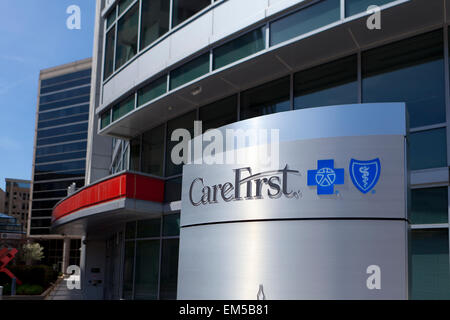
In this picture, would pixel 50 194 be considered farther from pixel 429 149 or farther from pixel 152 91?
pixel 429 149

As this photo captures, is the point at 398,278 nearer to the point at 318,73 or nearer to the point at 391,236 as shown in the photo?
the point at 391,236

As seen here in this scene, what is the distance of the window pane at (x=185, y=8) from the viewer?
13.6 m

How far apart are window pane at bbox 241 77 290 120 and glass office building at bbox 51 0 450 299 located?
0.03 m

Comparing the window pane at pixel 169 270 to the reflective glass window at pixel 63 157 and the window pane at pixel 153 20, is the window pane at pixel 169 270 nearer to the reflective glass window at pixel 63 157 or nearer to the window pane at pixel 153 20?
the window pane at pixel 153 20

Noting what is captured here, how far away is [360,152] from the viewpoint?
6.79m

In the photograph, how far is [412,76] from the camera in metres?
9.64

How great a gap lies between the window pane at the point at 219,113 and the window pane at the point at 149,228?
370cm

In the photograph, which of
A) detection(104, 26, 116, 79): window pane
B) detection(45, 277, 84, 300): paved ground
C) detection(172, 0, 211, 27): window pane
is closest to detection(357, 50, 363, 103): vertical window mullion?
detection(172, 0, 211, 27): window pane

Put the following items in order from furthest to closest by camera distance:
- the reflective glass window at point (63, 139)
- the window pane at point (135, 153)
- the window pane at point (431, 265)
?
the reflective glass window at point (63, 139) < the window pane at point (135, 153) < the window pane at point (431, 265)

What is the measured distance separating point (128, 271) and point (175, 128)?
5.75 metres

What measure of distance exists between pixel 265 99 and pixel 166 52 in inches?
134

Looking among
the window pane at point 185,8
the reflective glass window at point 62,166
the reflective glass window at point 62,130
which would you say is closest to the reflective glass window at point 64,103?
the reflective glass window at point 62,130

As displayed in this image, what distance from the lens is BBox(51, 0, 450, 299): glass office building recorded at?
9.02m

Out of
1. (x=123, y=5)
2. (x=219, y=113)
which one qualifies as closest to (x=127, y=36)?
(x=123, y=5)
